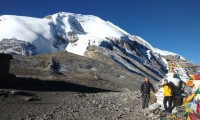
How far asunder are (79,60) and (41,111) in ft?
220

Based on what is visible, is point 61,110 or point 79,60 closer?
point 61,110

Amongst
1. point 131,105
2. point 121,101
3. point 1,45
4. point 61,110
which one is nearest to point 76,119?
point 61,110

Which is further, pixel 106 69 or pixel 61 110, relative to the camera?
pixel 106 69

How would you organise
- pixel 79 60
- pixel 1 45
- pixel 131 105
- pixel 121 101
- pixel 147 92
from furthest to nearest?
pixel 1 45 < pixel 79 60 < pixel 121 101 < pixel 131 105 < pixel 147 92

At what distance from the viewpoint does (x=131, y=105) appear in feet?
74.9

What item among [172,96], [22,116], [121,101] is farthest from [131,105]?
[22,116]

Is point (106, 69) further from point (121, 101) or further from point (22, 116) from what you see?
point (22, 116)

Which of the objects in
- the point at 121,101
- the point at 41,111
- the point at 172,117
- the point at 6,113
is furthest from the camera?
the point at 121,101

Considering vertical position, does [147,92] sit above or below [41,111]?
above

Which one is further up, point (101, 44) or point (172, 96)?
point (101, 44)

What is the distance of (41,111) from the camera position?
62.6ft

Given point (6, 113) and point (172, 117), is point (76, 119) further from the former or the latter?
point (172, 117)

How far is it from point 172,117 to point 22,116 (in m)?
7.30

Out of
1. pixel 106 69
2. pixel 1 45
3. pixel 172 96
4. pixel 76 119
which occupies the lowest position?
pixel 76 119
